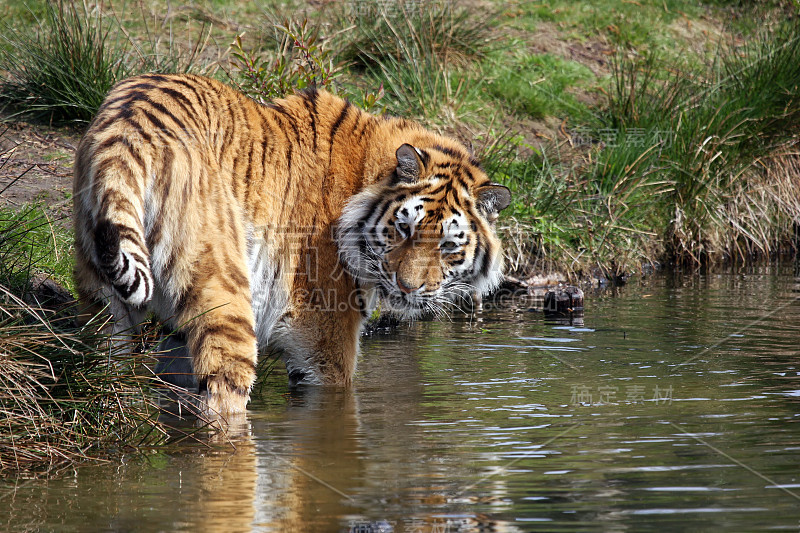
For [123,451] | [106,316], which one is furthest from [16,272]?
[123,451]

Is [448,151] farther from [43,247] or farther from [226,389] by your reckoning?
[43,247]

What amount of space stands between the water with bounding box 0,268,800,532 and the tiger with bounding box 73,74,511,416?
17.6 inches

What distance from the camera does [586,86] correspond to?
463 inches

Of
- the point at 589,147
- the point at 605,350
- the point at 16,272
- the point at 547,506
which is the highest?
the point at 589,147

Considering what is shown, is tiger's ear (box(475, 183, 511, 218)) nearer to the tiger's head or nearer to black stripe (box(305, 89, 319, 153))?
the tiger's head

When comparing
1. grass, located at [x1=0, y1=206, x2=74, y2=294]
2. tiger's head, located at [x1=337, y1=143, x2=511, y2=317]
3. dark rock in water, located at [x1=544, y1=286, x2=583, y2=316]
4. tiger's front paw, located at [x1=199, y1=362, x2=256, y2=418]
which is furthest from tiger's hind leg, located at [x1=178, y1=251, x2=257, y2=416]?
dark rock in water, located at [x1=544, y1=286, x2=583, y2=316]

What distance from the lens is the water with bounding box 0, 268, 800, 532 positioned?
10.5 ft

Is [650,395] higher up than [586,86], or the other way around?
[586,86]

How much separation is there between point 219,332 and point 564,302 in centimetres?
413

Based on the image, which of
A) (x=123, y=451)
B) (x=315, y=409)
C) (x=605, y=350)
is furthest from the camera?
(x=605, y=350)

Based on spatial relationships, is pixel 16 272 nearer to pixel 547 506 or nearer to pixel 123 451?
pixel 123 451

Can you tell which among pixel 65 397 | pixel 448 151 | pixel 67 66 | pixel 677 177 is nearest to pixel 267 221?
pixel 448 151

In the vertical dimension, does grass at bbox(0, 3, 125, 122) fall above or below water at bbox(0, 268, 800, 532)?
above

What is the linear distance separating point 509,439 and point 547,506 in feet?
2.99
